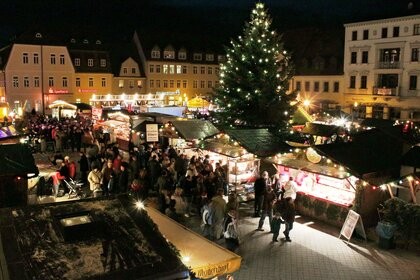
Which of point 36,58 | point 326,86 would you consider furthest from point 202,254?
point 36,58

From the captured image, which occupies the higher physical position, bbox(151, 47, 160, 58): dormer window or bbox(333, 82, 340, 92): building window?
bbox(151, 47, 160, 58): dormer window

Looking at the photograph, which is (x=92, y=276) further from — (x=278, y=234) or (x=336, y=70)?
(x=336, y=70)

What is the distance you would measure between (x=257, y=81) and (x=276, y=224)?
35.1ft

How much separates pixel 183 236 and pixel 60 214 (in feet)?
8.86

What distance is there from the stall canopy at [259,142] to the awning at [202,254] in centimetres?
849

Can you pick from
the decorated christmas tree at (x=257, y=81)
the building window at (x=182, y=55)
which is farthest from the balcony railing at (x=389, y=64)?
the building window at (x=182, y=55)

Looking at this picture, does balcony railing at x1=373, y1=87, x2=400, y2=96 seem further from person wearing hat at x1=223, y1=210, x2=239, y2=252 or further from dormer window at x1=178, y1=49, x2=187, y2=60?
person wearing hat at x1=223, y1=210, x2=239, y2=252

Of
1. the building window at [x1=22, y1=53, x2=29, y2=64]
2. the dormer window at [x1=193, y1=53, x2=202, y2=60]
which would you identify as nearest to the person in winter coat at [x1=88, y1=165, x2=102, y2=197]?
the building window at [x1=22, y1=53, x2=29, y2=64]

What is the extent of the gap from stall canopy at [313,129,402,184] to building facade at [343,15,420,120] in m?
27.9

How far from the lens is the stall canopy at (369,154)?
41.0 feet

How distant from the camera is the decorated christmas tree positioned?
21.3 meters

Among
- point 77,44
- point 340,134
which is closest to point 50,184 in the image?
point 340,134

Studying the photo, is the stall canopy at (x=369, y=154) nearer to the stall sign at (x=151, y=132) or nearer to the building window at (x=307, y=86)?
the stall sign at (x=151, y=132)

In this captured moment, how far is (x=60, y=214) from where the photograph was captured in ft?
17.0
